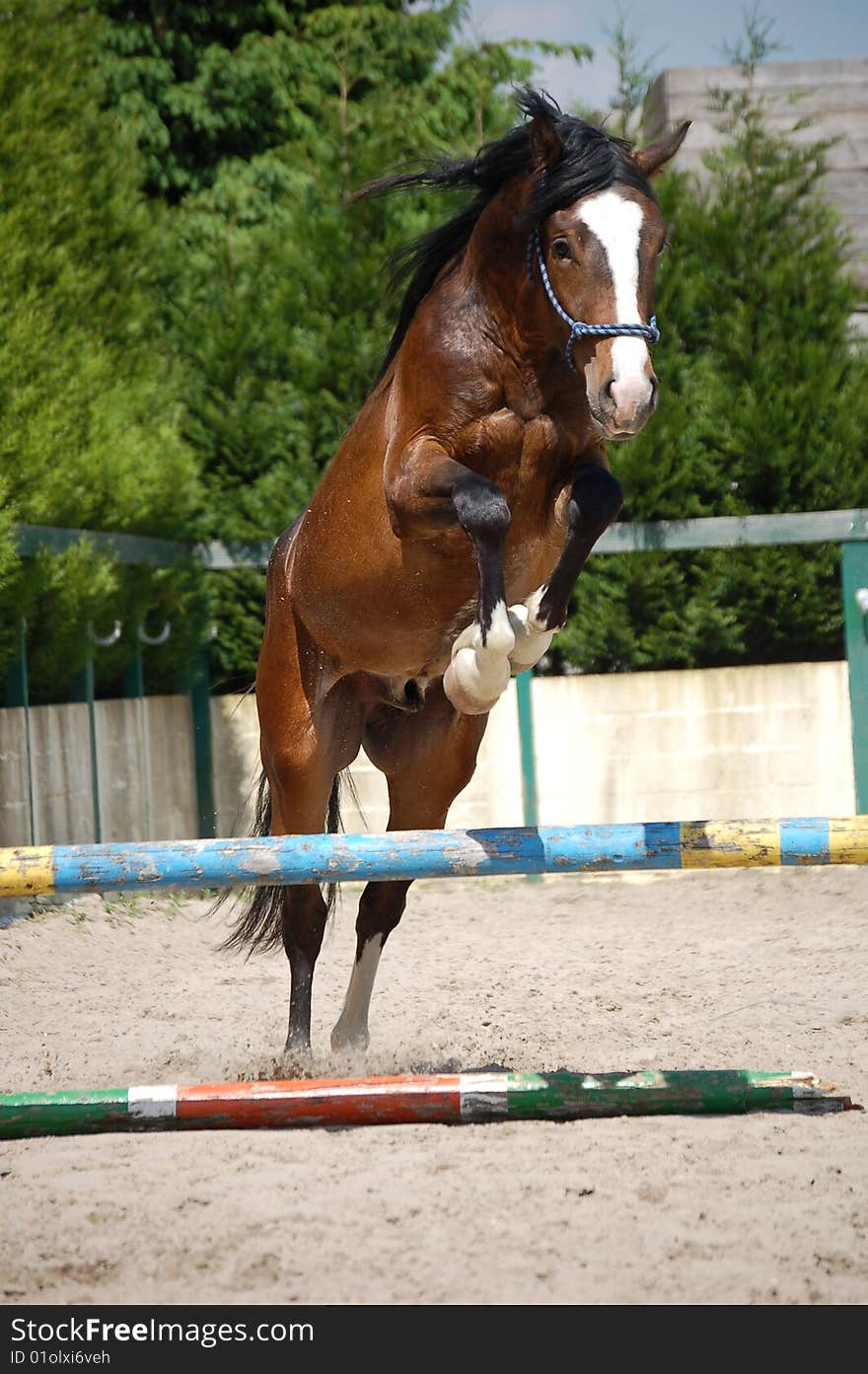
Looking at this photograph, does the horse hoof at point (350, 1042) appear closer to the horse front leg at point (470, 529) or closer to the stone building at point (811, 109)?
the horse front leg at point (470, 529)

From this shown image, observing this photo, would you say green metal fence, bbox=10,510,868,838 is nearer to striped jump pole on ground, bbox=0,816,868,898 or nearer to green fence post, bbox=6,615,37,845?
green fence post, bbox=6,615,37,845

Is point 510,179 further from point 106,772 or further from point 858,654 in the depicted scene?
point 858,654

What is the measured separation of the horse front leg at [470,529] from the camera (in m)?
3.15

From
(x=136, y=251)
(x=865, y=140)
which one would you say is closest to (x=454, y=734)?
(x=136, y=251)

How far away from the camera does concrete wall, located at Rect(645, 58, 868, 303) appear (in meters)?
8.85

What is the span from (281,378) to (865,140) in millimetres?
4264

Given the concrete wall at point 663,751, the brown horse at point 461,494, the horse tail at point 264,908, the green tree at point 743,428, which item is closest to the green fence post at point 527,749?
the concrete wall at point 663,751

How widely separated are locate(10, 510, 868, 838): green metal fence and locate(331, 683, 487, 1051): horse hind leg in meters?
3.05

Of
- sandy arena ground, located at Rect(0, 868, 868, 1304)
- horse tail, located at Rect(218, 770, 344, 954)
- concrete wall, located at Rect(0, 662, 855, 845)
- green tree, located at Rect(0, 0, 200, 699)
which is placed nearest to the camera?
sandy arena ground, located at Rect(0, 868, 868, 1304)

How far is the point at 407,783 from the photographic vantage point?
13.9 feet

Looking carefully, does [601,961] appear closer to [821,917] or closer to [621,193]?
[821,917]

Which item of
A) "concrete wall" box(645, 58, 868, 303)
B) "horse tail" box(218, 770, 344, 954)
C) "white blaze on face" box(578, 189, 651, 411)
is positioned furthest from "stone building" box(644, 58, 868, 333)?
"white blaze on face" box(578, 189, 651, 411)

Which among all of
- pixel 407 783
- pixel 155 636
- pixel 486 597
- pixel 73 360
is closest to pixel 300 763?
pixel 407 783

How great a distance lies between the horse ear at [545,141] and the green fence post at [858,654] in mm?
4519
